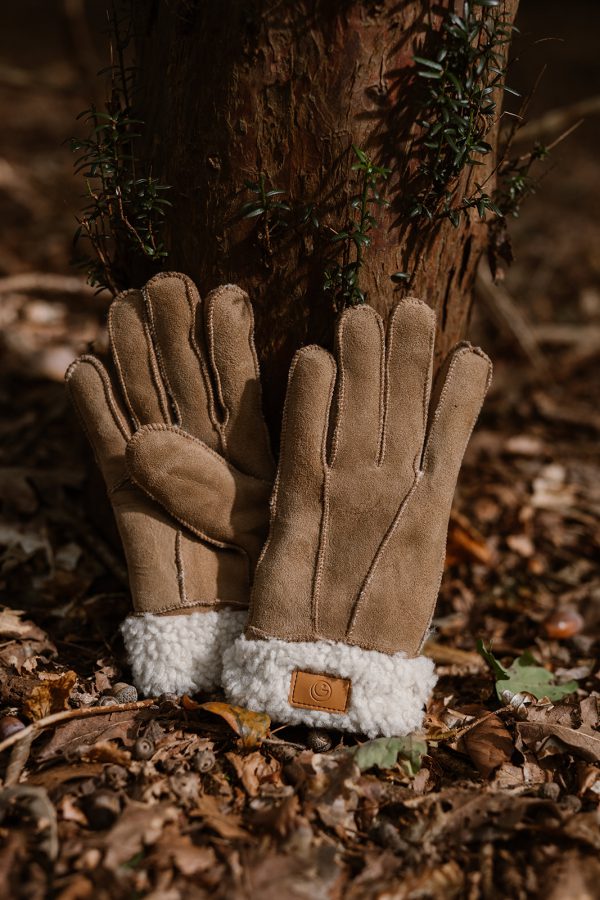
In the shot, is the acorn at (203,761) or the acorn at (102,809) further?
the acorn at (203,761)

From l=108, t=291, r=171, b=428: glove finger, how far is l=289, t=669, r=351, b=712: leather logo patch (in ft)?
3.17

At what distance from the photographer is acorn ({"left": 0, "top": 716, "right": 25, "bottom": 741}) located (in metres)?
2.03

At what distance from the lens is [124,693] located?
2221 mm

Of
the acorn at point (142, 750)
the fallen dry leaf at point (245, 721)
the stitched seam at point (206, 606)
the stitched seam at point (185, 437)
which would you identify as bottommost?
the acorn at point (142, 750)

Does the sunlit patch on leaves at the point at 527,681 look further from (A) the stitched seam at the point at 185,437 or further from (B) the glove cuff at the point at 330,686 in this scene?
(A) the stitched seam at the point at 185,437

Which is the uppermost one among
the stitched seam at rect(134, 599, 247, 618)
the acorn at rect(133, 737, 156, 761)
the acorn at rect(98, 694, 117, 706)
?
the stitched seam at rect(134, 599, 247, 618)

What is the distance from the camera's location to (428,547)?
226cm

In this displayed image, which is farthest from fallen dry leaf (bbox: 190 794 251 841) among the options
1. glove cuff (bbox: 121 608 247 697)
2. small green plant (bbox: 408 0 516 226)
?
small green plant (bbox: 408 0 516 226)

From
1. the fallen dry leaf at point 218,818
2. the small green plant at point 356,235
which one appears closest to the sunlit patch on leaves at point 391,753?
the fallen dry leaf at point 218,818

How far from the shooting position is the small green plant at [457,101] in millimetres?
1979

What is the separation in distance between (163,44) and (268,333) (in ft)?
3.09

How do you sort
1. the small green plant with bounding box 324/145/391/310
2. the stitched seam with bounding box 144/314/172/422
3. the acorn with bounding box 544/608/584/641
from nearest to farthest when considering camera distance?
the small green plant with bounding box 324/145/391/310 < the stitched seam with bounding box 144/314/172/422 < the acorn with bounding box 544/608/584/641

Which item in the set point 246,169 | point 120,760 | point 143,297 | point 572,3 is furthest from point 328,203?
point 572,3

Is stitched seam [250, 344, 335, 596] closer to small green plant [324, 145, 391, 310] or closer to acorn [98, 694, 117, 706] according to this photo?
small green plant [324, 145, 391, 310]
